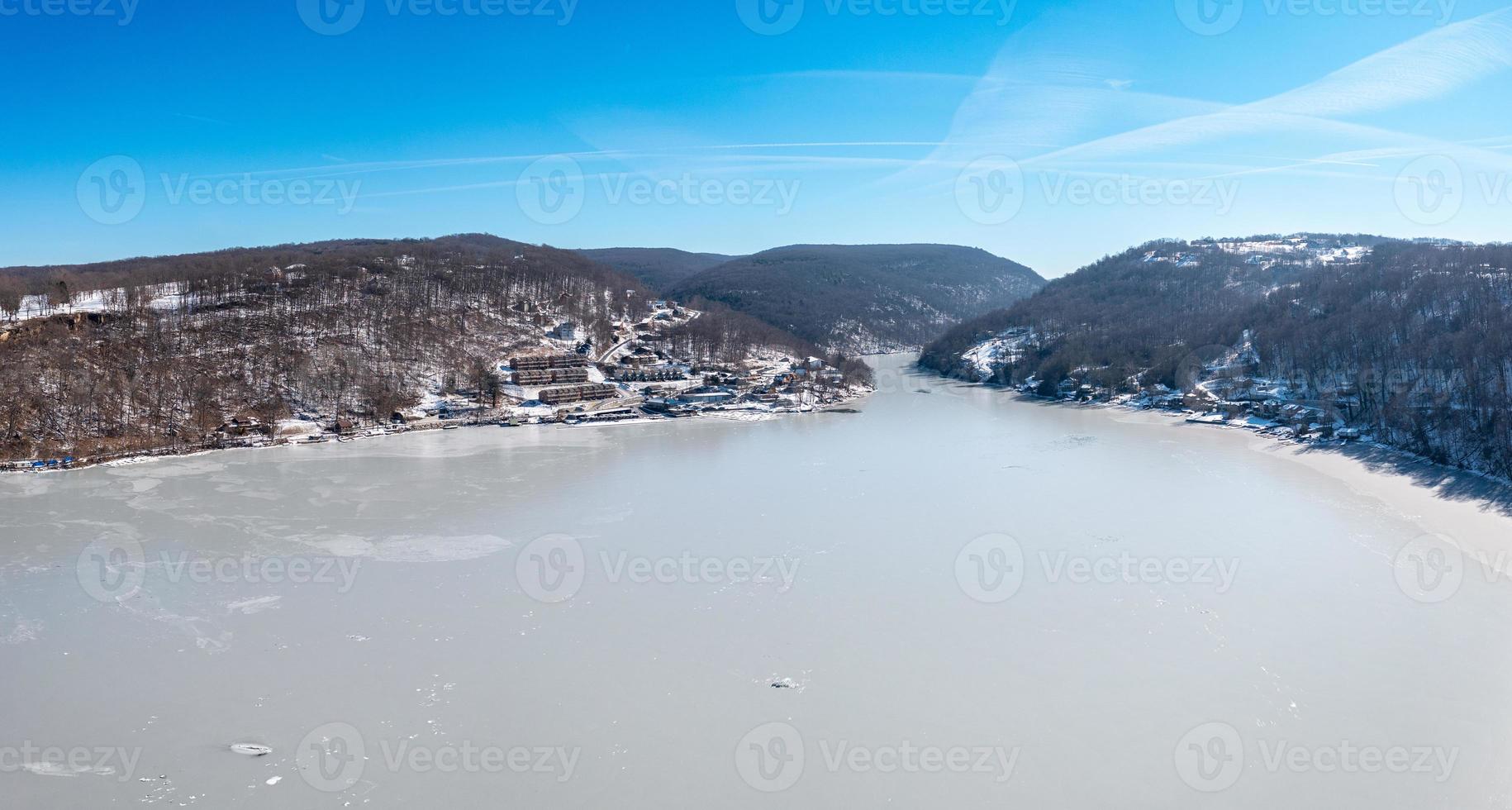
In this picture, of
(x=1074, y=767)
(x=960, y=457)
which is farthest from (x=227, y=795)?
(x=960, y=457)

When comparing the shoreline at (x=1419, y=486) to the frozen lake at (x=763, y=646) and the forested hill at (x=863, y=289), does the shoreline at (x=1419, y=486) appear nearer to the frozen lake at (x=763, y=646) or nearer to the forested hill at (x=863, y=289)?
the frozen lake at (x=763, y=646)

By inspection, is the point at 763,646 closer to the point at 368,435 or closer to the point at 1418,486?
the point at 1418,486

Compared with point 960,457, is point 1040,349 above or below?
above

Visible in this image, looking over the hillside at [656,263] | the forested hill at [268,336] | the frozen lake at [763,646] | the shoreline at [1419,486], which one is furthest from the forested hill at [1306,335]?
the hillside at [656,263]

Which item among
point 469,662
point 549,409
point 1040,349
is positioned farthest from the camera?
point 1040,349

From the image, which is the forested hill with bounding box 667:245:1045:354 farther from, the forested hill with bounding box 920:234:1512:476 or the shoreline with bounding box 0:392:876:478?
the shoreline with bounding box 0:392:876:478

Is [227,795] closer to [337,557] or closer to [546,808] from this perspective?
[546,808]

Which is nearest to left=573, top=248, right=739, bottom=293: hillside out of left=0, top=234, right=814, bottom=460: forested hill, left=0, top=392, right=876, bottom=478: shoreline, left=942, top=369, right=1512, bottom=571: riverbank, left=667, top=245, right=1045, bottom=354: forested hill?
left=667, top=245, right=1045, bottom=354: forested hill
